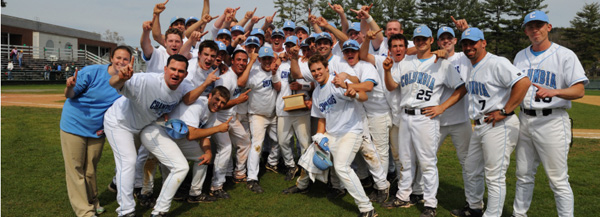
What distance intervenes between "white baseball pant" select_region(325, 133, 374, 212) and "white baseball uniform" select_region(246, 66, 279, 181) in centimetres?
145

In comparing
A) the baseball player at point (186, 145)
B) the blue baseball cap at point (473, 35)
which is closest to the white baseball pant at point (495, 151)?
the blue baseball cap at point (473, 35)

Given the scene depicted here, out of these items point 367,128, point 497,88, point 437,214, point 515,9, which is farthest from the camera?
point 515,9

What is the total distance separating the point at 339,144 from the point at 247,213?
1.54 m

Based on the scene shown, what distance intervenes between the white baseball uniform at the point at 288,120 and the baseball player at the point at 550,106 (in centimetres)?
312

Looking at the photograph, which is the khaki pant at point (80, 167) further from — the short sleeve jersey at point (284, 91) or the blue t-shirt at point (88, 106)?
the short sleeve jersey at point (284, 91)

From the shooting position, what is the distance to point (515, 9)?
51.2 metres

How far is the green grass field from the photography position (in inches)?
198

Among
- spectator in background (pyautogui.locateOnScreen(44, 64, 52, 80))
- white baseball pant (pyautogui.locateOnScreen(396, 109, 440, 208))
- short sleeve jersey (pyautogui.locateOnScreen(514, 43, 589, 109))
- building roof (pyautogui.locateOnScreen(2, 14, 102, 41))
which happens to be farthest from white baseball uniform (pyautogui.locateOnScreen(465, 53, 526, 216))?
building roof (pyautogui.locateOnScreen(2, 14, 102, 41))

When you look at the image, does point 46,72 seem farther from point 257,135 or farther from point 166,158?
point 166,158

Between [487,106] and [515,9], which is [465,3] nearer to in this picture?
[515,9]

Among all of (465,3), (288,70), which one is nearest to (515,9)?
(465,3)

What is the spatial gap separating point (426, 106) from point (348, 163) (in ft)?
4.08

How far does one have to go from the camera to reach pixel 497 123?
422cm

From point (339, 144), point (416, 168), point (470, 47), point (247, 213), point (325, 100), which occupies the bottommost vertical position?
point (247, 213)
